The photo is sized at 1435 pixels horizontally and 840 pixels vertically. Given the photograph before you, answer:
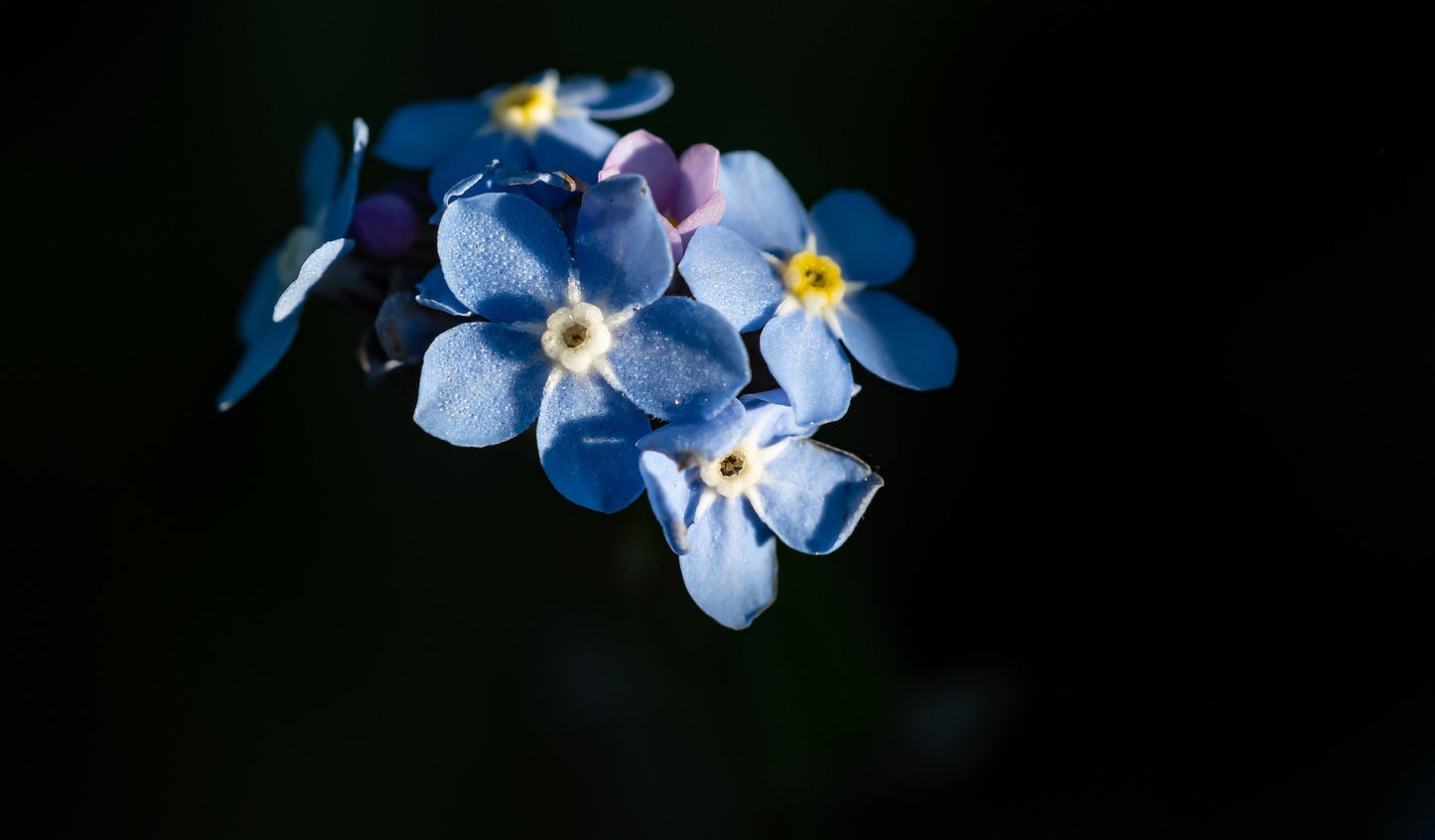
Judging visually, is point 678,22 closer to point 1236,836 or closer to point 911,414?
point 911,414

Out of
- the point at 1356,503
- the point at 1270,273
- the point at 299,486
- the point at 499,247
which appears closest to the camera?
the point at 499,247

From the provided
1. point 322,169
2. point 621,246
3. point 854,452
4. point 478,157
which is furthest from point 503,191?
point 854,452

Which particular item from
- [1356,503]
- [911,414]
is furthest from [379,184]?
[1356,503]

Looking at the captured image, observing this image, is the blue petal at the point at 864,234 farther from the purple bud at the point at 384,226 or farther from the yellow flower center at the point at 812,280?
the purple bud at the point at 384,226

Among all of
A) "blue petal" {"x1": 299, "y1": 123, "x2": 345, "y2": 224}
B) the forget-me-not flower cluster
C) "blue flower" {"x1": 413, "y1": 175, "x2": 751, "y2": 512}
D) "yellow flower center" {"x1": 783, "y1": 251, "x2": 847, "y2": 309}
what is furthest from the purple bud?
"yellow flower center" {"x1": 783, "y1": 251, "x2": 847, "y2": 309}

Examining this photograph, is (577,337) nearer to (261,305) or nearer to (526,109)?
(526,109)

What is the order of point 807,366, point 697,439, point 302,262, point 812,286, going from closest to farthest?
point 697,439, point 807,366, point 812,286, point 302,262
